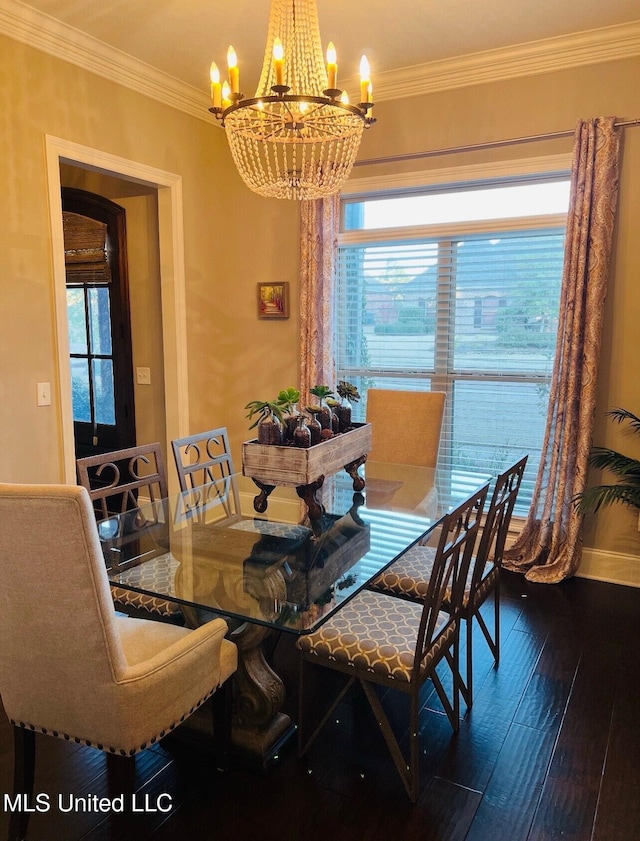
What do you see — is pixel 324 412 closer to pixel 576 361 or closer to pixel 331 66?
pixel 331 66

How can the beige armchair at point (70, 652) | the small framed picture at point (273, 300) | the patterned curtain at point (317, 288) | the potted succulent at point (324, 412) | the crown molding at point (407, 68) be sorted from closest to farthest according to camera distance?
the beige armchair at point (70, 652)
the potted succulent at point (324, 412)
the crown molding at point (407, 68)
the patterned curtain at point (317, 288)
the small framed picture at point (273, 300)

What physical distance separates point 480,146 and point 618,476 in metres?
2.13

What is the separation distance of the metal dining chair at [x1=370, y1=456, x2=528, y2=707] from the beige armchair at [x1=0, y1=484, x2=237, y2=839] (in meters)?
0.95

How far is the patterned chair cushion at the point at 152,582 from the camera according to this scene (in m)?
2.01

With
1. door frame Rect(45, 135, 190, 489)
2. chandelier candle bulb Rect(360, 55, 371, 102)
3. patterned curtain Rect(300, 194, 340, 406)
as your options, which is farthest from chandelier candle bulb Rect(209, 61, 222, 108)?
patterned curtain Rect(300, 194, 340, 406)

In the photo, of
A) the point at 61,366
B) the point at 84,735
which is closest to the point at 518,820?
the point at 84,735

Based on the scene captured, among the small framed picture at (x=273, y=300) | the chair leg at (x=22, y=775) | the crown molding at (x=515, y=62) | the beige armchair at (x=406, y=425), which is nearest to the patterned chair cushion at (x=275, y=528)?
the chair leg at (x=22, y=775)

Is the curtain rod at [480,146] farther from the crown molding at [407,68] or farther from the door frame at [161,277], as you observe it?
the door frame at [161,277]

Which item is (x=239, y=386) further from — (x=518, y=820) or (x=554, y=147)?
(x=518, y=820)

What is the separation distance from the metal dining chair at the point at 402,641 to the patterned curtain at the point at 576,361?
5.60ft

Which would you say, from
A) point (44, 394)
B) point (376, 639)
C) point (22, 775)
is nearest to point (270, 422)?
point (376, 639)

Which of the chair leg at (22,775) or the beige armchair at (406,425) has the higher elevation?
the beige armchair at (406,425)

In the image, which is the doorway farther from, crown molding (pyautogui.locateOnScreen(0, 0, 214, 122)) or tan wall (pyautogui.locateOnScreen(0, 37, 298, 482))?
crown molding (pyautogui.locateOnScreen(0, 0, 214, 122))

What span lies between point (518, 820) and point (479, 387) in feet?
8.65
